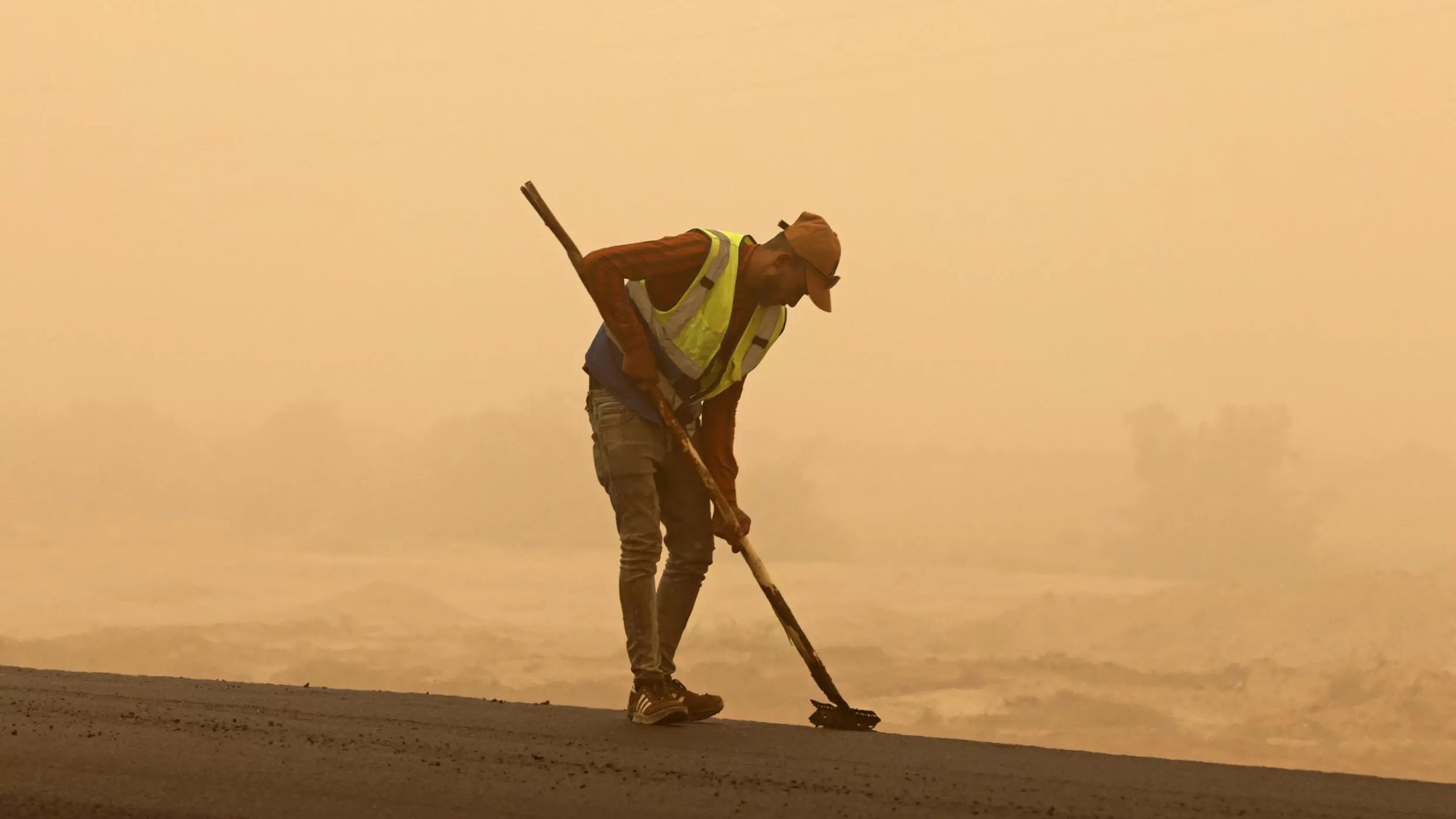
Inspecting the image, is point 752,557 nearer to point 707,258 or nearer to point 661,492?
point 661,492

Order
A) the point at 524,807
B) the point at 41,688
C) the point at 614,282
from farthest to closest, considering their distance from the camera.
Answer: the point at 41,688 → the point at 614,282 → the point at 524,807

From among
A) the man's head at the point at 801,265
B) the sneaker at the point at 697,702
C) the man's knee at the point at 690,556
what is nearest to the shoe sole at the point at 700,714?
the sneaker at the point at 697,702

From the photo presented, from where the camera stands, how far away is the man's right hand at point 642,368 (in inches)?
242

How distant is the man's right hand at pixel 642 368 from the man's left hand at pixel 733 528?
672 millimetres

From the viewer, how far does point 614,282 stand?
20.2 feet

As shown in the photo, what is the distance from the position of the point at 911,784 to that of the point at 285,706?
3.16m

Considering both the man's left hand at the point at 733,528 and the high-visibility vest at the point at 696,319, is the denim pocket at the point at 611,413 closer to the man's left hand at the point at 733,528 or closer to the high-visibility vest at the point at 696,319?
the high-visibility vest at the point at 696,319

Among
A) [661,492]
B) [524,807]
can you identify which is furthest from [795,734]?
[524,807]

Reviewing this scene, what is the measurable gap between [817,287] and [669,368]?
2.21 ft

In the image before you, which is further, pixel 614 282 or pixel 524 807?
pixel 614 282

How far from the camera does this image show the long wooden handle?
6297 millimetres

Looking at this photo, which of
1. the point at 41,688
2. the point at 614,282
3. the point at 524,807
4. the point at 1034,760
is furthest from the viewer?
the point at 41,688

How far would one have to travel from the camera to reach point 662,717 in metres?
6.25

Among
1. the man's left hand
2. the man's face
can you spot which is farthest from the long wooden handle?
the man's face
